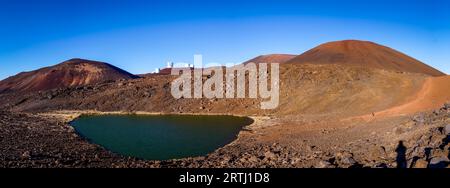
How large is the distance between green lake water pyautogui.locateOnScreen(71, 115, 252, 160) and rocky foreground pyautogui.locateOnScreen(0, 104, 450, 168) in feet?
4.32

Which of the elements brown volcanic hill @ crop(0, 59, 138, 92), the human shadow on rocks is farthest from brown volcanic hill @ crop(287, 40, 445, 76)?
the human shadow on rocks

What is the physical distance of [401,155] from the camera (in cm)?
1491

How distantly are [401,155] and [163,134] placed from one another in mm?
15343

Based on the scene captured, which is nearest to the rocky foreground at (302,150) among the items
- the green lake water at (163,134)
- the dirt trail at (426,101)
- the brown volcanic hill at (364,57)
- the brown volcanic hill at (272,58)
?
the green lake water at (163,134)

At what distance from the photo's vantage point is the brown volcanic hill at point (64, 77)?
8688 centimetres

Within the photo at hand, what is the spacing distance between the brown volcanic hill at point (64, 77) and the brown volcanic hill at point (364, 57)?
1614 inches

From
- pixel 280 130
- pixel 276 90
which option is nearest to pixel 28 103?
pixel 276 90

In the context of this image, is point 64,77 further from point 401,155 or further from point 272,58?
point 401,155

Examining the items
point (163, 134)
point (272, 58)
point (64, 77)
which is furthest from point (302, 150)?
point (272, 58)

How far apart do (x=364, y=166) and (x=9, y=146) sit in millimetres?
16152
